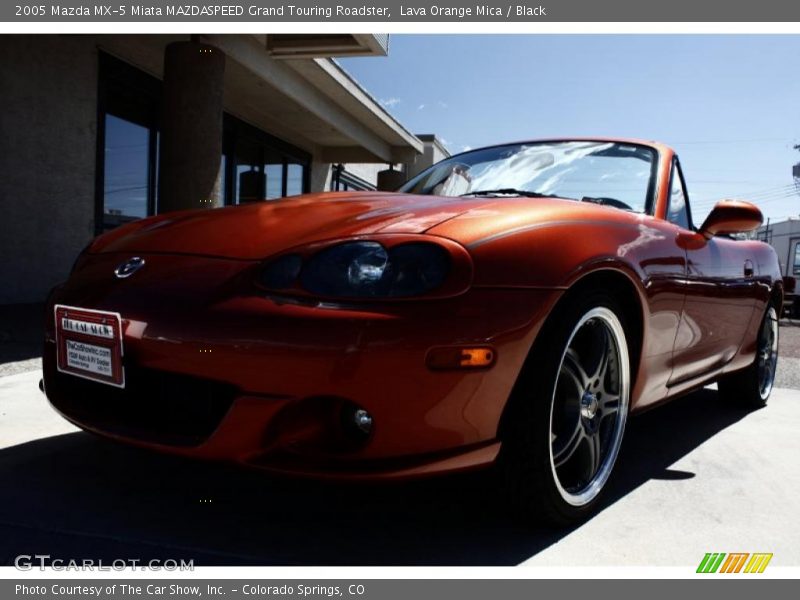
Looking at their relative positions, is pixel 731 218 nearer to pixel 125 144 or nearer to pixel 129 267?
pixel 129 267

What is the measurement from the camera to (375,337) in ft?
5.08

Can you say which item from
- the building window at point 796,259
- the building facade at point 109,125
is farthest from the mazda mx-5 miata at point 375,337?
the building window at point 796,259

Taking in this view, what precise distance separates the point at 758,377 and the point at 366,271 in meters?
3.18

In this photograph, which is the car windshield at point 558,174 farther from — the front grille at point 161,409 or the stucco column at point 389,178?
the stucco column at point 389,178

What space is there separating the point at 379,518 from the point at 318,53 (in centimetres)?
799

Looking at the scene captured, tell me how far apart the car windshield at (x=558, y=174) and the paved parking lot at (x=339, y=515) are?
3.57ft

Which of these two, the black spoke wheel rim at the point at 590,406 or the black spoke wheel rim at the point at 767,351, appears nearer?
the black spoke wheel rim at the point at 590,406

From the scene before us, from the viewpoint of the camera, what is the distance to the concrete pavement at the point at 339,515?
1781mm

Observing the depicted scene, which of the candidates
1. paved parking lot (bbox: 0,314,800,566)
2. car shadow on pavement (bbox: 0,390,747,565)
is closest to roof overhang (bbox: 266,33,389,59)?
paved parking lot (bbox: 0,314,800,566)

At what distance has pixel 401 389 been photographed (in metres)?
1.58

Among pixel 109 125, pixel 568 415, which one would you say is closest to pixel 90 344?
pixel 568 415

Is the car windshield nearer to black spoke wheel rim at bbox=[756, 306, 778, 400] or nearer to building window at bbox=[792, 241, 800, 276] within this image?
black spoke wheel rim at bbox=[756, 306, 778, 400]
